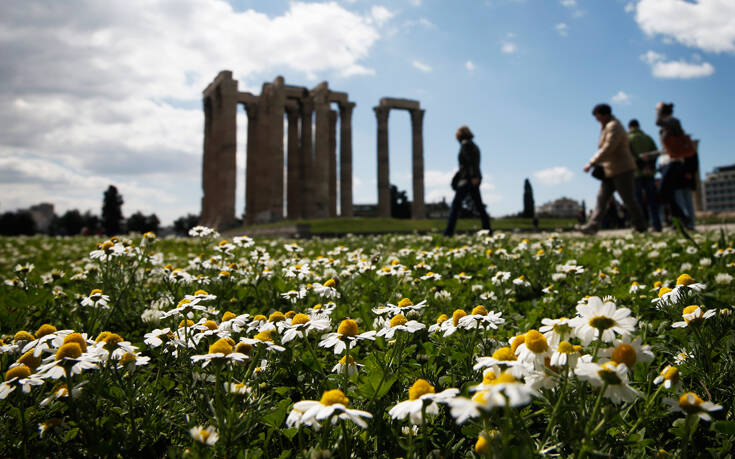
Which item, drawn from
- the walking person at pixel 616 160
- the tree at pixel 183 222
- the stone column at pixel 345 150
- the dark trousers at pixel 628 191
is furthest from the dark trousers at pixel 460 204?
the tree at pixel 183 222

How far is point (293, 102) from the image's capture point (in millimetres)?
42531

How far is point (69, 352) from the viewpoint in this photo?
1.63 m

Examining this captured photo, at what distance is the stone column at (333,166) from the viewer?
43.6 m

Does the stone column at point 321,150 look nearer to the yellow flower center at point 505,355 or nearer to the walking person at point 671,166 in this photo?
the walking person at point 671,166

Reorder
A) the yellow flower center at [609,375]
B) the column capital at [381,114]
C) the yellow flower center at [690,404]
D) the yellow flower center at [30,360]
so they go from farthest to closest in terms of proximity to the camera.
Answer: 1. the column capital at [381,114]
2. the yellow flower center at [30,360]
3. the yellow flower center at [690,404]
4. the yellow flower center at [609,375]

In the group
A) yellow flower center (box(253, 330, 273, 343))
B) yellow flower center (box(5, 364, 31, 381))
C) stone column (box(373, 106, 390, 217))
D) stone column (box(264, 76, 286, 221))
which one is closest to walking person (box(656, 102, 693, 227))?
yellow flower center (box(253, 330, 273, 343))

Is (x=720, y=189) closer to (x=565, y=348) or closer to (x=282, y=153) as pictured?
(x=282, y=153)

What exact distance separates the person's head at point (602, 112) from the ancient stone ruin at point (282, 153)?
26.6 metres

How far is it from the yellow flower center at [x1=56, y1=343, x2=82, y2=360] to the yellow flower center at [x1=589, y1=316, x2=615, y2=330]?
5.48 ft

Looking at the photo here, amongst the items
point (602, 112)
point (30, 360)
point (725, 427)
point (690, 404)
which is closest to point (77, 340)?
point (30, 360)

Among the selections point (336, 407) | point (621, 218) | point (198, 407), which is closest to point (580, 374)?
point (336, 407)

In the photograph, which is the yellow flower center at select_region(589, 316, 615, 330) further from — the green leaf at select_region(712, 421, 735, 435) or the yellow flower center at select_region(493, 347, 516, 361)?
the green leaf at select_region(712, 421, 735, 435)

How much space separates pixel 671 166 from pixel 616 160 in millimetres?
1302

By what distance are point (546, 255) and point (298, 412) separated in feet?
14.3
